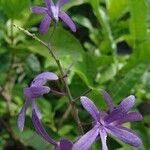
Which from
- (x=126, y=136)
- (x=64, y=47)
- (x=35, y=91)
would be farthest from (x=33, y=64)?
(x=126, y=136)

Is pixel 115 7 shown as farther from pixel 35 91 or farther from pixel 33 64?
pixel 35 91

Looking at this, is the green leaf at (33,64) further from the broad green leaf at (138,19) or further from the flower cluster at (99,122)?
the flower cluster at (99,122)

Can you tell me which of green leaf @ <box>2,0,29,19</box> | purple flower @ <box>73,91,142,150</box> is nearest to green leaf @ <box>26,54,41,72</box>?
green leaf @ <box>2,0,29,19</box>

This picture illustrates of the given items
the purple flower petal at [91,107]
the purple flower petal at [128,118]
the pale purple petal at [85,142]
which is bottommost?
the purple flower petal at [128,118]

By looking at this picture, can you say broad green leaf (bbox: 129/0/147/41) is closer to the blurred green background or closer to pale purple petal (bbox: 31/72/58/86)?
the blurred green background

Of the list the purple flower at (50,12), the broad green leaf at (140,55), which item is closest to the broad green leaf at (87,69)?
the broad green leaf at (140,55)

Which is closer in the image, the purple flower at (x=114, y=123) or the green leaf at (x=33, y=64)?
the purple flower at (x=114, y=123)

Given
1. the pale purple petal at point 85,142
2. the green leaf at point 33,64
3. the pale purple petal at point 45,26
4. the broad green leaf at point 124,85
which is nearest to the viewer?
the pale purple petal at point 85,142

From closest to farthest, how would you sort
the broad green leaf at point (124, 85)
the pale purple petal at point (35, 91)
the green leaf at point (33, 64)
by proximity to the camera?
the pale purple petal at point (35, 91) → the broad green leaf at point (124, 85) → the green leaf at point (33, 64)
